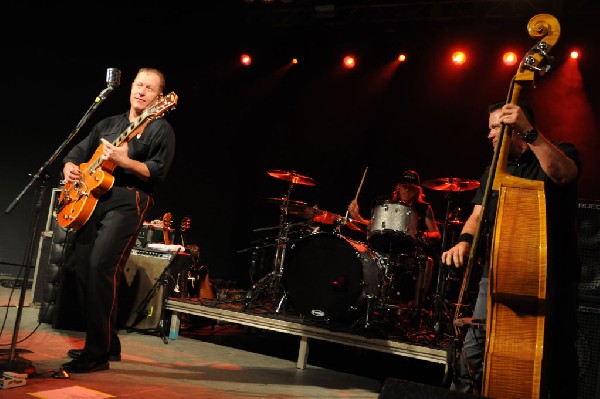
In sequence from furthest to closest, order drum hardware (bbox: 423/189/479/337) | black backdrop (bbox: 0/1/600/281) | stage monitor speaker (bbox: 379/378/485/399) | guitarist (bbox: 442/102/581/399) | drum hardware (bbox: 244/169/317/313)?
1. black backdrop (bbox: 0/1/600/281)
2. drum hardware (bbox: 244/169/317/313)
3. drum hardware (bbox: 423/189/479/337)
4. guitarist (bbox: 442/102/581/399)
5. stage monitor speaker (bbox: 379/378/485/399)

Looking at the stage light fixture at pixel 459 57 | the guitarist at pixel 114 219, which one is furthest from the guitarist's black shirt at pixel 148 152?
the stage light fixture at pixel 459 57

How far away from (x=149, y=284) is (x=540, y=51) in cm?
474

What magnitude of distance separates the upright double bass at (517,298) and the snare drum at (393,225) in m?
3.71

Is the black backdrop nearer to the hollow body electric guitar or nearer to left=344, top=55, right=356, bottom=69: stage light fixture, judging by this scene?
left=344, top=55, right=356, bottom=69: stage light fixture

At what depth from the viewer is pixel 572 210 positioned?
2854 millimetres

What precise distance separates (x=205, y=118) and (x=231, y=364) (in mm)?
5889

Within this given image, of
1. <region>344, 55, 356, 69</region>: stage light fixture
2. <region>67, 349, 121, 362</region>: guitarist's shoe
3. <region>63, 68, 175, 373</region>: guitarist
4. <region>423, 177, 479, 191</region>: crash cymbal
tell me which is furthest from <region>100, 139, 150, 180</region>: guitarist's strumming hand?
<region>344, 55, 356, 69</region>: stage light fixture

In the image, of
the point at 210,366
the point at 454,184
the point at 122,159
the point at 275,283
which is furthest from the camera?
the point at 454,184

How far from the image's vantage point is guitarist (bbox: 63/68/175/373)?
3.94m

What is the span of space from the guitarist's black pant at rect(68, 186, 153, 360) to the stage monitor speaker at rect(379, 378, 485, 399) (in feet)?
8.80

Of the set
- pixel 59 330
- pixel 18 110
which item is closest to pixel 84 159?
pixel 59 330

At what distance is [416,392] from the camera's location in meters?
1.75

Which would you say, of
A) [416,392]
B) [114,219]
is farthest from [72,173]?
[416,392]

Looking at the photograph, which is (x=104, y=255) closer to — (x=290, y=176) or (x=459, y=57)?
(x=290, y=176)
